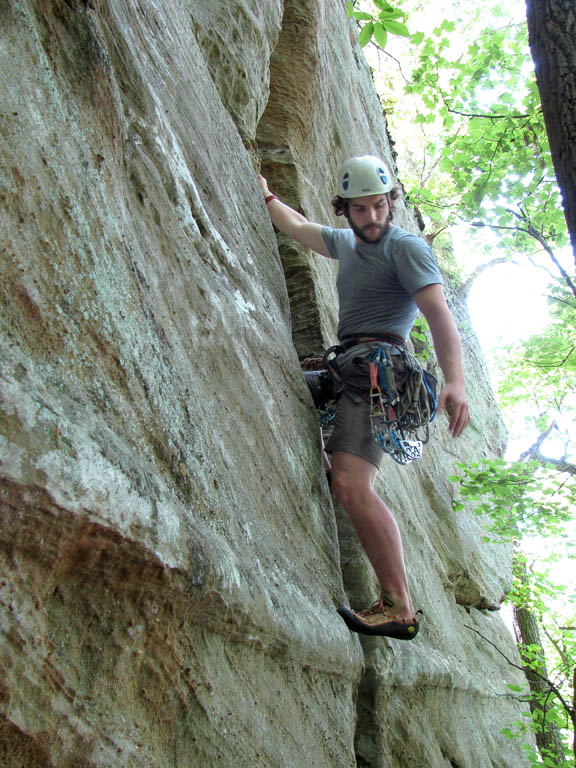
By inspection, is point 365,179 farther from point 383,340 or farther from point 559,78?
point 559,78

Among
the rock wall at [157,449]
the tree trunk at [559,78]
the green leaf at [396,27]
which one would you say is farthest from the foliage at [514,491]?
the green leaf at [396,27]

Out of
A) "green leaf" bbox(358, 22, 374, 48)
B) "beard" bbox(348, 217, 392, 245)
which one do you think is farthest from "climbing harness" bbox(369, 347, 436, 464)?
"green leaf" bbox(358, 22, 374, 48)

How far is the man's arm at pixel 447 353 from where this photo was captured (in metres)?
3.30

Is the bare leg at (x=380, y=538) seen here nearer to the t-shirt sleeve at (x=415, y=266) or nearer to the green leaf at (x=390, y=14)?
the t-shirt sleeve at (x=415, y=266)

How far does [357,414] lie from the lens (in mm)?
3566

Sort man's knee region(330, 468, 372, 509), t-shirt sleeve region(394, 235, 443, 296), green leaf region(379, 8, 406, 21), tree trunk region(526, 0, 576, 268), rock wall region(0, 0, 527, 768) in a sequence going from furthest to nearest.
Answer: green leaf region(379, 8, 406, 21) → t-shirt sleeve region(394, 235, 443, 296) → man's knee region(330, 468, 372, 509) → tree trunk region(526, 0, 576, 268) → rock wall region(0, 0, 527, 768)

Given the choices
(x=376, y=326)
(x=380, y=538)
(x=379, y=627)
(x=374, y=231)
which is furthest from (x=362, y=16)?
(x=379, y=627)

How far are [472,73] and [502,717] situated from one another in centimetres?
723

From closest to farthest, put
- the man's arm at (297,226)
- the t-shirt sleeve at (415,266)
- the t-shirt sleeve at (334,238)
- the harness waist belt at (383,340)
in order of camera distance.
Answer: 1. the t-shirt sleeve at (415,266)
2. the harness waist belt at (383,340)
3. the t-shirt sleeve at (334,238)
4. the man's arm at (297,226)

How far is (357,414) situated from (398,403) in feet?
0.76

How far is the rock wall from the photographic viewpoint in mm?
1559

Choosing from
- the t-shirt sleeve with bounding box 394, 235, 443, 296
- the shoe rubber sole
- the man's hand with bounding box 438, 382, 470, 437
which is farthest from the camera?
the t-shirt sleeve with bounding box 394, 235, 443, 296

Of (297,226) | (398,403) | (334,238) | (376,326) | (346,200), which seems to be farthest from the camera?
(297,226)

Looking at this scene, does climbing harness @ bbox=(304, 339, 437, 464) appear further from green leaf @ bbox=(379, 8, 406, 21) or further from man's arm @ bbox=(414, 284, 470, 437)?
green leaf @ bbox=(379, 8, 406, 21)
